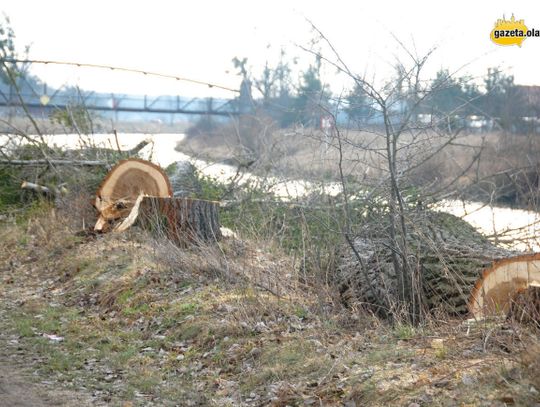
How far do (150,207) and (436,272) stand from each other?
18.2 ft

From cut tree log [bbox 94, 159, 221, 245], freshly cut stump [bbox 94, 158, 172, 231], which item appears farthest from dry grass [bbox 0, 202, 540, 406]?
freshly cut stump [bbox 94, 158, 172, 231]

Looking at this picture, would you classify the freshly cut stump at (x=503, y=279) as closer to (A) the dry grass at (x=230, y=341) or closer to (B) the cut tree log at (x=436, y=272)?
(B) the cut tree log at (x=436, y=272)

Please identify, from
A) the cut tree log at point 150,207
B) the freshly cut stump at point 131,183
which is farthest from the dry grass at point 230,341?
the freshly cut stump at point 131,183

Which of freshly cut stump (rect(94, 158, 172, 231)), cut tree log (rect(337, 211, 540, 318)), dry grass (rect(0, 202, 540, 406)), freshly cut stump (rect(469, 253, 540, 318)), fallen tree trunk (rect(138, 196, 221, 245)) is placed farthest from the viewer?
freshly cut stump (rect(94, 158, 172, 231))

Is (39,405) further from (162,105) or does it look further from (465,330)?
(162,105)

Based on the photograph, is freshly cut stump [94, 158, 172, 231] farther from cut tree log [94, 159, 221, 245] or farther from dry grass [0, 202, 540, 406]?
dry grass [0, 202, 540, 406]

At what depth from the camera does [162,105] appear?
46594 mm

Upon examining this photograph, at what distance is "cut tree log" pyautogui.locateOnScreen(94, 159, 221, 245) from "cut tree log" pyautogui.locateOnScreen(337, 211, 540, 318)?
9.37 feet

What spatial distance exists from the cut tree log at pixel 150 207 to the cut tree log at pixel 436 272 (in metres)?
2.86

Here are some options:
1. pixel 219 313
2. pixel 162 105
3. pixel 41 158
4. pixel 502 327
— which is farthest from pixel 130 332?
pixel 162 105

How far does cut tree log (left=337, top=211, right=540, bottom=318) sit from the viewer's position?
7.44 m

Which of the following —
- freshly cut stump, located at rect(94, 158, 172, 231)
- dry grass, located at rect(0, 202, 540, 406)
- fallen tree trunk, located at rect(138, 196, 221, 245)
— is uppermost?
freshly cut stump, located at rect(94, 158, 172, 231)

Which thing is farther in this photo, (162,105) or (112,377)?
(162,105)

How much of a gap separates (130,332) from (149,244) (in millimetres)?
3509
